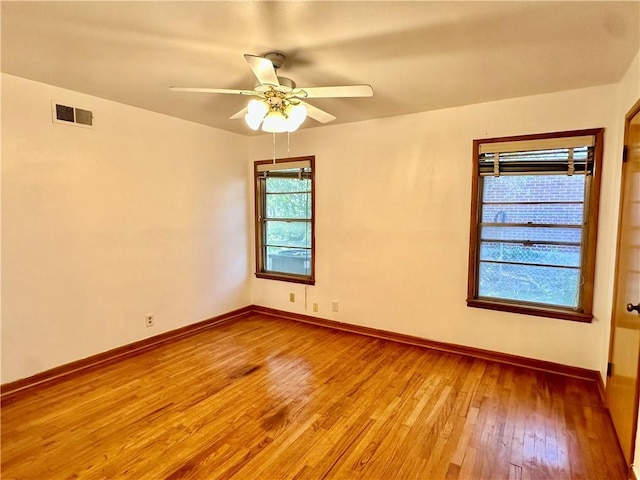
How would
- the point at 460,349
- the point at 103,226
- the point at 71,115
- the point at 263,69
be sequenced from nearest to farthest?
the point at 263,69, the point at 71,115, the point at 103,226, the point at 460,349

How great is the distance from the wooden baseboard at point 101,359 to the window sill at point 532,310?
3.05 metres

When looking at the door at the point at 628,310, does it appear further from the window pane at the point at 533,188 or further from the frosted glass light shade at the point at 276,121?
the frosted glass light shade at the point at 276,121

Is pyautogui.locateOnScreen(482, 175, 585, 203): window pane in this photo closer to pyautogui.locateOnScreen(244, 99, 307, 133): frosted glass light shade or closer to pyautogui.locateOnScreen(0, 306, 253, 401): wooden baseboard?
pyautogui.locateOnScreen(244, 99, 307, 133): frosted glass light shade

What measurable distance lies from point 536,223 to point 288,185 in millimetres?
2866

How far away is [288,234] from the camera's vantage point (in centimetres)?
468

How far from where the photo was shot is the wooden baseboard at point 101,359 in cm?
273

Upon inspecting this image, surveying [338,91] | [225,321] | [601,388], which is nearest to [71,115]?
[338,91]

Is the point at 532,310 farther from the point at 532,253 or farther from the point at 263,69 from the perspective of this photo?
the point at 263,69

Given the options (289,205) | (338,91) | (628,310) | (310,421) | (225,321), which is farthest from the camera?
(289,205)

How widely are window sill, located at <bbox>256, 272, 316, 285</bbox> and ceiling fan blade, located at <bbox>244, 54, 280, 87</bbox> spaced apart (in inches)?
109

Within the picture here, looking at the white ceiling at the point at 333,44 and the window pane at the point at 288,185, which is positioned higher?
the white ceiling at the point at 333,44

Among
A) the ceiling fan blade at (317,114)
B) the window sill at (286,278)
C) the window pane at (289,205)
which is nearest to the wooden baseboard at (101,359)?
the window sill at (286,278)

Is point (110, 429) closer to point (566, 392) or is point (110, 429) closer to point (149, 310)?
point (149, 310)

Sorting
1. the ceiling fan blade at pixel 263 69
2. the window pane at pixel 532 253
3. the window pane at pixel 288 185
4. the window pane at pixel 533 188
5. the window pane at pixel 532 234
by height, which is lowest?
the window pane at pixel 532 253
